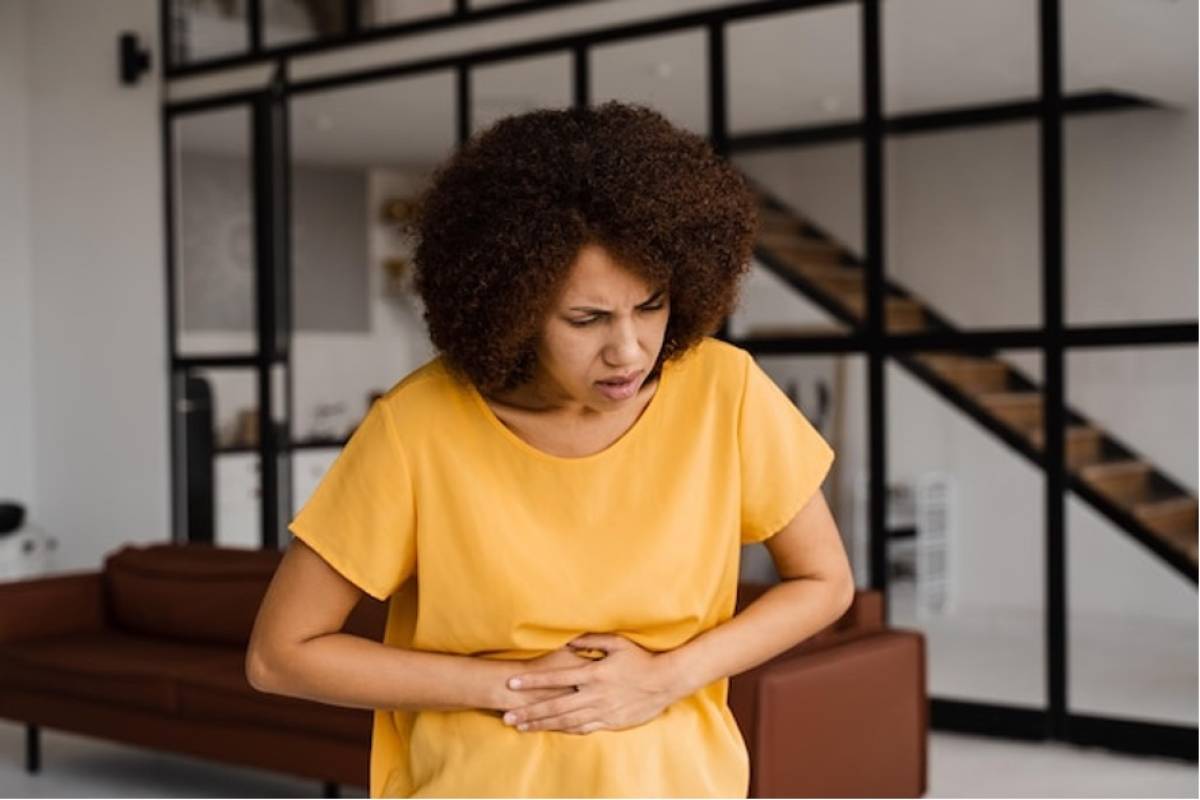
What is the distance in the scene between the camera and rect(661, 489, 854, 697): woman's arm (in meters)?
1.26

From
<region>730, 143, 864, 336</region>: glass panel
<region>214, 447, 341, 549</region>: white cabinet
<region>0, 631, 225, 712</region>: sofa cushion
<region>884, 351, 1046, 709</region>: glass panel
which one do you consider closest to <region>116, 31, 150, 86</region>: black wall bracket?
<region>214, 447, 341, 549</region>: white cabinet

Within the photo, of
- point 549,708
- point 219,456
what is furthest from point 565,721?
point 219,456

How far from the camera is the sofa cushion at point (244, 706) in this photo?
4047 mm

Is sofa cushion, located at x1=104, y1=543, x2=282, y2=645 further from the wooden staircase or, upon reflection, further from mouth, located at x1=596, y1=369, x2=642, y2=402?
mouth, located at x1=596, y1=369, x2=642, y2=402

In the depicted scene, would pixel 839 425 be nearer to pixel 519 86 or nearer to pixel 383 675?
pixel 519 86

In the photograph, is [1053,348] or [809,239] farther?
[809,239]

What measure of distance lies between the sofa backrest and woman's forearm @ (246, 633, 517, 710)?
3.53 m

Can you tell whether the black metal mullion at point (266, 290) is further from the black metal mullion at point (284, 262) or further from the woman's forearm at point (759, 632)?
the woman's forearm at point (759, 632)

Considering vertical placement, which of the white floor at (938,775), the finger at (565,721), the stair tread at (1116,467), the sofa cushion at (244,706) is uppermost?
the finger at (565,721)

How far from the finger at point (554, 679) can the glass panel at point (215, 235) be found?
243 inches

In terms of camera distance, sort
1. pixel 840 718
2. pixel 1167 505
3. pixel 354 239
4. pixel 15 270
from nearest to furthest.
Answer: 1. pixel 840 718
2. pixel 1167 505
3. pixel 354 239
4. pixel 15 270

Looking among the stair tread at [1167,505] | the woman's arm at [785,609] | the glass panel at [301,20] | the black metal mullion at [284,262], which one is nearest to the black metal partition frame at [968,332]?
the stair tread at [1167,505]

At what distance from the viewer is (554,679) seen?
4.01 ft

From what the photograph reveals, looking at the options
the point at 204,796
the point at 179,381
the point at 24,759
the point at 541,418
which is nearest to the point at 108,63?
the point at 179,381
